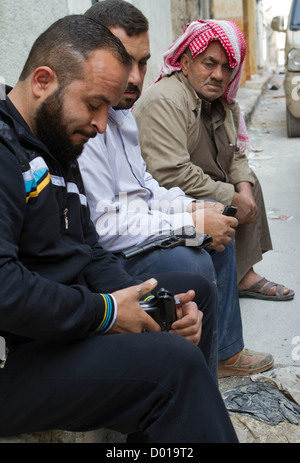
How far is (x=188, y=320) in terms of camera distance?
1907mm

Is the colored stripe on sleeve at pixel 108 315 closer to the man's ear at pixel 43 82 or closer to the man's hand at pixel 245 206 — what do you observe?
the man's ear at pixel 43 82

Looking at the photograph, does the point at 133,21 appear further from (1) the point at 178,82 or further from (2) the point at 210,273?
(2) the point at 210,273

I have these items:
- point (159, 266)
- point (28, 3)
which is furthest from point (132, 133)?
point (28, 3)

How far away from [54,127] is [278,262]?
289cm

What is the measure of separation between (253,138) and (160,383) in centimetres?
777

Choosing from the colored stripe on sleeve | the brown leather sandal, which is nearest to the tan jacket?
the brown leather sandal

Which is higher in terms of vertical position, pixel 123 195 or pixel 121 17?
pixel 121 17

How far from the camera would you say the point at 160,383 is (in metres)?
1.52

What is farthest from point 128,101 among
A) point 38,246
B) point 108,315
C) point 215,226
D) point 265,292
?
point 265,292

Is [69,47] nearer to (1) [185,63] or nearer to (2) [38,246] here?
(2) [38,246]

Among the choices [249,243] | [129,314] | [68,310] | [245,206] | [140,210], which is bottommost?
[249,243]

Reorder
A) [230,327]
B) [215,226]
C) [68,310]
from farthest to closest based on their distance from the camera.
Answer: [230,327] → [215,226] → [68,310]

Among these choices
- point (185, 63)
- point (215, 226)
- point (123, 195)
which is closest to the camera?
point (123, 195)

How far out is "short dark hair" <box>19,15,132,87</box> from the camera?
1770 mm
